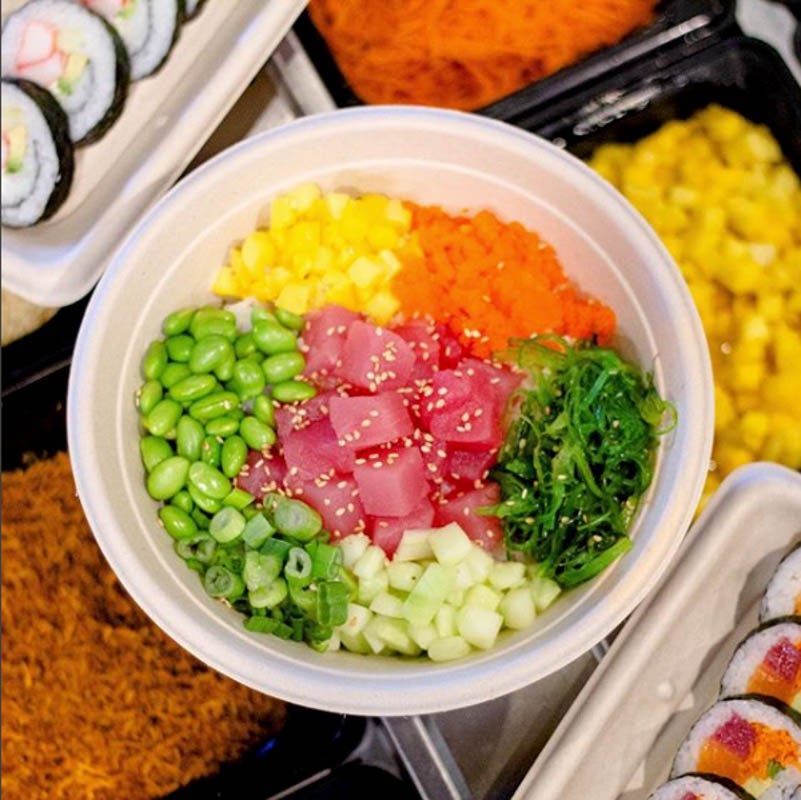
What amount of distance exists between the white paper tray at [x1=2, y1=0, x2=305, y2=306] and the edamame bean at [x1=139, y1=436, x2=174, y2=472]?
1.21ft

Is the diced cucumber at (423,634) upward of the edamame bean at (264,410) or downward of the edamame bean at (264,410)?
downward

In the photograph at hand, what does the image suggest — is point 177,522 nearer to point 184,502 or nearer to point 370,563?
point 184,502

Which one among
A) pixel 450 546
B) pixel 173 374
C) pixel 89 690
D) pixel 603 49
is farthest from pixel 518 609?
pixel 603 49

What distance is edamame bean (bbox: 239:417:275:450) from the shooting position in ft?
6.79

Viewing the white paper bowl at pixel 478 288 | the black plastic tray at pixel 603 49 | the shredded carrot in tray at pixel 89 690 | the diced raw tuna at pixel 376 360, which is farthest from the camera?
the black plastic tray at pixel 603 49

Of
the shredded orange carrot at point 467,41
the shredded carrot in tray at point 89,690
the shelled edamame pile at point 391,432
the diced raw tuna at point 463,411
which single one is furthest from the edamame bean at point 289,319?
the shredded carrot in tray at point 89,690

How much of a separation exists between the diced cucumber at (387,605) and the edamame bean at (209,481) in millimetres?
363

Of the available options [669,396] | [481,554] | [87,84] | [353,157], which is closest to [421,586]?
[481,554]

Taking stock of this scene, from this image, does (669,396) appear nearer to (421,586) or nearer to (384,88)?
(421,586)

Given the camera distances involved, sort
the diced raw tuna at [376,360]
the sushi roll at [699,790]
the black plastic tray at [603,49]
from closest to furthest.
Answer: the sushi roll at [699,790], the diced raw tuna at [376,360], the black plastic tray at [603,49]

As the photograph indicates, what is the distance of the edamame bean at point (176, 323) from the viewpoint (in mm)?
2170

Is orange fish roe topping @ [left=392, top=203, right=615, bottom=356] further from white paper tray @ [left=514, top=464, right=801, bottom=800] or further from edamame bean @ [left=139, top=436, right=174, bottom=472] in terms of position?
edamame bean @ [left=139, top=436, right=174, bottom=472]

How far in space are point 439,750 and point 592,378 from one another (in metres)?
0.91

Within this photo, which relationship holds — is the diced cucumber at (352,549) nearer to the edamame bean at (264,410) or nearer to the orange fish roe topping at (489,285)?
the edamame bean at (264,410)
